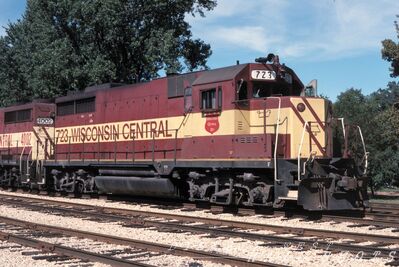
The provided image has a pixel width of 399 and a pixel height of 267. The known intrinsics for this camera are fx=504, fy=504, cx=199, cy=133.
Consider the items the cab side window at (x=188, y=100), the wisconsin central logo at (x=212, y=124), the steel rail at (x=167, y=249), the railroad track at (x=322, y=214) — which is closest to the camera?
the steel rail at (x=167, y=249)

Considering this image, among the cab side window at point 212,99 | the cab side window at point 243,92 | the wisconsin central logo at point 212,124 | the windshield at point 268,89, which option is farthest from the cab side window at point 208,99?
the windshield at point 268,89

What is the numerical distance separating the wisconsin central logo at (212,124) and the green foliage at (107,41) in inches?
544

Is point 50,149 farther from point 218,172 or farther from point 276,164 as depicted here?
point 276,164

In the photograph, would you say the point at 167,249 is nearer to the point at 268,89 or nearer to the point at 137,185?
the point at 268,89

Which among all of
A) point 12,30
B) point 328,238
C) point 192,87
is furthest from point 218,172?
point 12,30

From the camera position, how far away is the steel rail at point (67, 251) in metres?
7.26

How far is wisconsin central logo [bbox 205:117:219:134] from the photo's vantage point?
1369 cm

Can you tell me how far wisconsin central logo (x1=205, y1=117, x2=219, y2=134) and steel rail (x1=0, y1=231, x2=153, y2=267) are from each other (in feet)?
19.9

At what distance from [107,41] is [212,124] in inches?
624

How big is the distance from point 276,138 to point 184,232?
3.55m

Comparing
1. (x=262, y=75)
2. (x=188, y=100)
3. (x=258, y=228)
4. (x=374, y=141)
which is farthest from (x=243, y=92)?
(x=374, y=141)

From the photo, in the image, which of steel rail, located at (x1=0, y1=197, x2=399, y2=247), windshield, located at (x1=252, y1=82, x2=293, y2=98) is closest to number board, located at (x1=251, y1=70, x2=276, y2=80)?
windshield, located at (x1=252, y1=82, x2=293, y2=98)

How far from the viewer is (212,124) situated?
543 inches

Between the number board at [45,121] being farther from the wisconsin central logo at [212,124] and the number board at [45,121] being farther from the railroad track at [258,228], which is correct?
the wisconsin central logo at [212,124]
